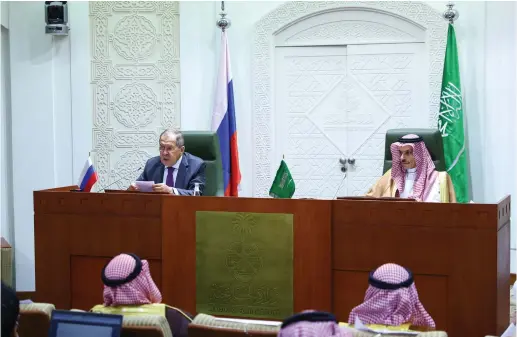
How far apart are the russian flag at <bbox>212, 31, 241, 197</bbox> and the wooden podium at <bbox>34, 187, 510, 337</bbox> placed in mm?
2190

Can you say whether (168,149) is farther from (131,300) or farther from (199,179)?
(131,300)

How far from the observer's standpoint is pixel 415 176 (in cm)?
467

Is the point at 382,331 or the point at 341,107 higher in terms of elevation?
the point at 341,107

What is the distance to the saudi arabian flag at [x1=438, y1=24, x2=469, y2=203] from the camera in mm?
5645

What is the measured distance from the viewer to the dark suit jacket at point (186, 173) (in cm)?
476

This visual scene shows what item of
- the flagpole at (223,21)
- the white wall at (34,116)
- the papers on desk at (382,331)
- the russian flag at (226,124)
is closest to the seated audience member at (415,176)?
the russian flag at (226,124)

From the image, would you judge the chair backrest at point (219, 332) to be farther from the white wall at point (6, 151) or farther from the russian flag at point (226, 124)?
the white wall at point (6, 151)

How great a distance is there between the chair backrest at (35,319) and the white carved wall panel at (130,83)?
13.6 ft

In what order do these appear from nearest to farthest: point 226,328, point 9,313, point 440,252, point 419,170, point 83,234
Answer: point 9,313 < point 226,328 < point 440,252 < point 83,234 < point 419,170

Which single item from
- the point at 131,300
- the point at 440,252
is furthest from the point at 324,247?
the point at 131,300

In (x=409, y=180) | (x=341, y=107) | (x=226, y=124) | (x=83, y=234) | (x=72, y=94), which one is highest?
(x=72, y=94)

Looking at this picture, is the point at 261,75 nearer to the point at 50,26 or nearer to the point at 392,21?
the point at 392,21

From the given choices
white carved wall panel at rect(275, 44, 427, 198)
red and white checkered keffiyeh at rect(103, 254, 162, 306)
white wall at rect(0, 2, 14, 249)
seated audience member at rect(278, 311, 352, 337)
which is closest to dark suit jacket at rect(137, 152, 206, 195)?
white carved wall panel at rect(275, 44, 427, 198)

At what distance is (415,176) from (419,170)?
0.06 metres
